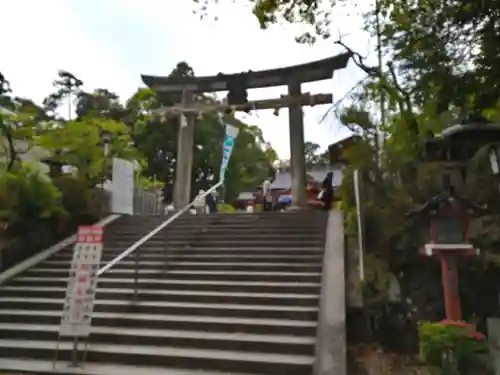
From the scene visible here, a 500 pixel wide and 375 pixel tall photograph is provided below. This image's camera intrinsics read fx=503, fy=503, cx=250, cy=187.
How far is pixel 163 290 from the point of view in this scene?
8.16 meters

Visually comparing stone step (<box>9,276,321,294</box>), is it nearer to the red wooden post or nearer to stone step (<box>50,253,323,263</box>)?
stone step (<box>50,253,323,263</box>)

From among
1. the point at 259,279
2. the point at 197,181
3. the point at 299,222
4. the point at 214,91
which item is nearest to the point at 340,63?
the point at 214,91

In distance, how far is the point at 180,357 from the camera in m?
6.11

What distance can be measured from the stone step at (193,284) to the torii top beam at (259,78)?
8.35 metres

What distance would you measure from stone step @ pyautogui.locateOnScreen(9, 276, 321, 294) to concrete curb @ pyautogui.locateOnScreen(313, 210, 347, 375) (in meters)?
0.37

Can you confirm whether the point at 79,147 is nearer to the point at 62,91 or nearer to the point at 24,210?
the point at 24,210

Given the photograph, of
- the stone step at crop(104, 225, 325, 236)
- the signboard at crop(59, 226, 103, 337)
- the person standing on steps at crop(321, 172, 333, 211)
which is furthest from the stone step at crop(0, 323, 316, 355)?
the person standing on steps at crop(321, 172, 333, 211)

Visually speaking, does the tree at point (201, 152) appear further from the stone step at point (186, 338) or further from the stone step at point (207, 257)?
the stone step at point (186, 338)

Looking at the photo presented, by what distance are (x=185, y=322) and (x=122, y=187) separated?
7.00 m

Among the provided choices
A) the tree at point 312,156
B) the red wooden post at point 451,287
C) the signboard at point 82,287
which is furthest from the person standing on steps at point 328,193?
the tree at point 312,156

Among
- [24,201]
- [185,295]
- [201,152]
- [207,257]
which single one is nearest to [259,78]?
[207,257]

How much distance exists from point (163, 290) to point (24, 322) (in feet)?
6.92

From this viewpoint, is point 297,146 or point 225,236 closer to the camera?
point 225,236

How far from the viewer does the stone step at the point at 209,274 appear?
820 cm
